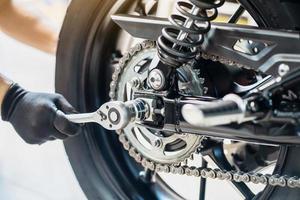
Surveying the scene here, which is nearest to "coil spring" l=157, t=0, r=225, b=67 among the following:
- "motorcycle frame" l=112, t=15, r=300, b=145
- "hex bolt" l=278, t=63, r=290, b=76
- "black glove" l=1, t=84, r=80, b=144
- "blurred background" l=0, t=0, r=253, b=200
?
"motorcycle frame" l=112, t=15, r=300, b=145

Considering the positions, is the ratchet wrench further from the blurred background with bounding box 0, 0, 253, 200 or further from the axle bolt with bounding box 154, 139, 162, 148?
the blurred background with bounding box 0, 0, 253, 200

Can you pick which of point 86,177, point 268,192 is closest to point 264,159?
point 268,192

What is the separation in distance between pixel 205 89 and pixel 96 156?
0.33 metres

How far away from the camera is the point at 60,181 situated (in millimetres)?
1679

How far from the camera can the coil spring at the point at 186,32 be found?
36.6 inches

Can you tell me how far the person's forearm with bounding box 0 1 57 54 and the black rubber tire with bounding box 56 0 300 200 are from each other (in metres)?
0.13

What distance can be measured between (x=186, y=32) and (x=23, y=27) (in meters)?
0.54

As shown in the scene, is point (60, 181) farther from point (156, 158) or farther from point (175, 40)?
point (175, 40)

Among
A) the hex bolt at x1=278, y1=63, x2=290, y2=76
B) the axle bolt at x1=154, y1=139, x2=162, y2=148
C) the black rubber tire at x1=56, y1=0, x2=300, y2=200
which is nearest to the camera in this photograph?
the hex bolt at x1=278, y1=63, x2=290, y2=76

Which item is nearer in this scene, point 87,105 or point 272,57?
point 272,57

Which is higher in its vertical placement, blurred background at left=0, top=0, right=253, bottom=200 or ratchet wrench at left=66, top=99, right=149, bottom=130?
ratchet wrench at left=66, top=99, right=149, bottom=130

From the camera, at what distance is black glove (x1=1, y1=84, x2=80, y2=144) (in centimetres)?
115

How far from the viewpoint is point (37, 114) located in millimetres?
1149

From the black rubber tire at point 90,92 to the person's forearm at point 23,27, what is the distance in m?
0.13
